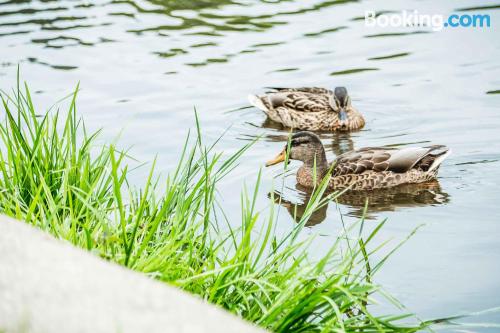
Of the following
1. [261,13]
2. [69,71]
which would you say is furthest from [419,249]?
[261,13]

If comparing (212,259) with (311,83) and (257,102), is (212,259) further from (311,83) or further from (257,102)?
(311,83)

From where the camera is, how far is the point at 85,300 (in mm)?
2777

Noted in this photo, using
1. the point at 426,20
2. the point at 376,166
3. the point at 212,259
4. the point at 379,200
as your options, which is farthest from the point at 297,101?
the point at 212,259

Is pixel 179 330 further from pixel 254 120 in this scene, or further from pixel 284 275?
pixel 254 120

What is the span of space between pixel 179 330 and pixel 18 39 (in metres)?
11.7

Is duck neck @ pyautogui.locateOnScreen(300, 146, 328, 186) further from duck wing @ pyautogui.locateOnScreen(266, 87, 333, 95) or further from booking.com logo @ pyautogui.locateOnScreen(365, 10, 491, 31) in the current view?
booking.com logo @ pyautogui.locateOnScreen(365, 10, 491, 31)

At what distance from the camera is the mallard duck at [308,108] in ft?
34.9

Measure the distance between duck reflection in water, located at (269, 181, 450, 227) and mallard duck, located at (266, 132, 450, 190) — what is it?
0.09m

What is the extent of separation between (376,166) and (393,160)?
0.55 ft

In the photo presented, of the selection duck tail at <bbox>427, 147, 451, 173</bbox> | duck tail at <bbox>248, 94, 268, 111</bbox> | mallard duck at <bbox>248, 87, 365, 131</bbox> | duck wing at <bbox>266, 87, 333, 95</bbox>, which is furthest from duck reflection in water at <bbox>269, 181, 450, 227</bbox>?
duck wing at <bbox>266, 87, 333, 95</bbox>

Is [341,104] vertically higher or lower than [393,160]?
higher

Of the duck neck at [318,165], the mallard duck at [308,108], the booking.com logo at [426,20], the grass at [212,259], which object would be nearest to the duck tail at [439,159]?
the duck neck at [318,165]

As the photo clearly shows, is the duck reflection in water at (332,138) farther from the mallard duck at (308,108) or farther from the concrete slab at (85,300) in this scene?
the concrete slab at (85,300)

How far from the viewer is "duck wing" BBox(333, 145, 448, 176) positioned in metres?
8.80
